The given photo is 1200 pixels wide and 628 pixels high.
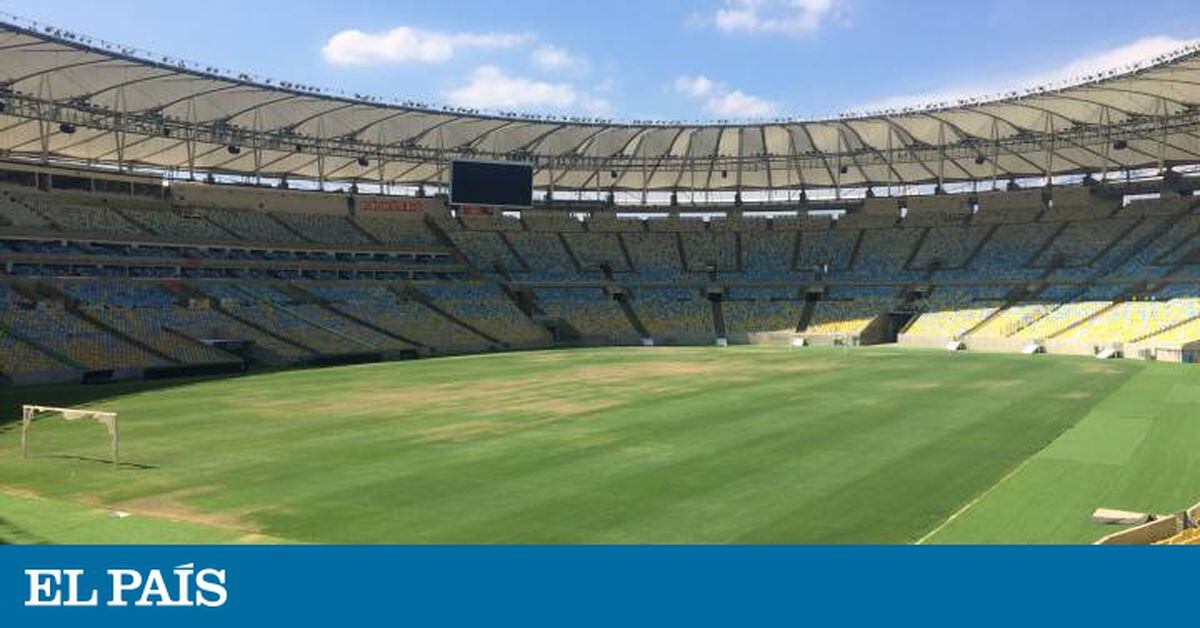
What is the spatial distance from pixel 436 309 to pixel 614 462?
4927 cm

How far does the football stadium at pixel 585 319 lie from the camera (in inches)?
695

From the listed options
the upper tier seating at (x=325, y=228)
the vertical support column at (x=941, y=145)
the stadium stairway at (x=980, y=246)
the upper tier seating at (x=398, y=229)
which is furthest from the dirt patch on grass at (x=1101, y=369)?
the upper tier seating at (x=325, y=228)

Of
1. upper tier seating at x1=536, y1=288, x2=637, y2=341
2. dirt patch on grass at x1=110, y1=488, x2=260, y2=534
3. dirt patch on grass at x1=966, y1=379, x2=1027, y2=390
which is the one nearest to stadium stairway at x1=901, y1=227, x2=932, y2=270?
upper tier seating at x1=536, y1=288, x2=637, y2=341

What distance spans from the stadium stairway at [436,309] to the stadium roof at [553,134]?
10.6m

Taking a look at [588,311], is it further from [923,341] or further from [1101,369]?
[1101,369]

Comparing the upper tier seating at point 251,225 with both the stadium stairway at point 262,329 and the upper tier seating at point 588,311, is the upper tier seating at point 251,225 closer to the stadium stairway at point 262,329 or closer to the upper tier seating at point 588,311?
the stadium stairway at point 262,329

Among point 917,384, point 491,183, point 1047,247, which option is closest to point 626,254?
point 491,183

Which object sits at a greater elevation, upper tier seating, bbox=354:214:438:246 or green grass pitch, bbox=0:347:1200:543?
upper tier seating, bbox=354:214:438:246

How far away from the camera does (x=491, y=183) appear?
2894 inches

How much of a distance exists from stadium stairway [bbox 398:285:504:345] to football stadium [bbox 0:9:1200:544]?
14.5 inches

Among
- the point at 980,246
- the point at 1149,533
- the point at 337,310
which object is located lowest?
the point at 1149,533

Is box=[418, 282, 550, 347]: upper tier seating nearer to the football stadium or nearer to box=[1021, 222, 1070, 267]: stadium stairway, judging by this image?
the football stadium

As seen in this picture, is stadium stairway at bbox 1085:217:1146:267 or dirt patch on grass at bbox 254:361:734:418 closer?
dirt patch on grass at bbox 254:361:734:418

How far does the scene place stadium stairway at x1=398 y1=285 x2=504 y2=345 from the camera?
6675 cm
